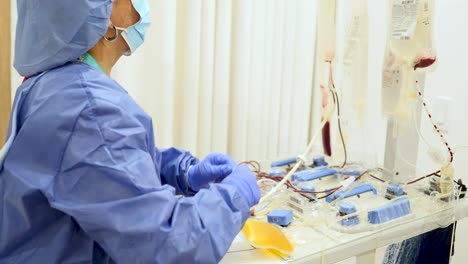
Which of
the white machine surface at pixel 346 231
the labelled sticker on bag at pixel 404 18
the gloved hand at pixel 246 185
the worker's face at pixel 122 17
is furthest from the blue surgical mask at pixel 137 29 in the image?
the labelled sticker on bag at pixel 404 18

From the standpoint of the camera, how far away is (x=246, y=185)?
0.96 m

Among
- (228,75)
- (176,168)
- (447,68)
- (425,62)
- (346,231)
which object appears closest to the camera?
(346,231)

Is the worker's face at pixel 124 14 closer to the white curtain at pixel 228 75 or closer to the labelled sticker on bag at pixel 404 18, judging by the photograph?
the white curtain at pixel 228 75

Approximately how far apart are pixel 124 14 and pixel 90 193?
1.43ft

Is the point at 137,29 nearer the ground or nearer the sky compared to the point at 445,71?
nearer the sky

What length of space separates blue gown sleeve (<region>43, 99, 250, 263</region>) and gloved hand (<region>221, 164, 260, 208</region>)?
14 cm

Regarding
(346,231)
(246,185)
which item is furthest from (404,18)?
(246,185)

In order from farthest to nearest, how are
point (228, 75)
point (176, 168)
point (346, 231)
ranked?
point (228, 75) → point (176, 168) → point (346, 231)

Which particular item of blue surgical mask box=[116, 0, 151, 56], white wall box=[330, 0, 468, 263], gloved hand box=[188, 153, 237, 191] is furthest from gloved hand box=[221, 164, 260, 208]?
white wall box=[330, 0, 468, 263]

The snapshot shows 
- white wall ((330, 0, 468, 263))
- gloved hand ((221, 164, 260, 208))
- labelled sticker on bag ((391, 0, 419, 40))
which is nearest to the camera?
gloved hand ((221, 164, 260, 208))

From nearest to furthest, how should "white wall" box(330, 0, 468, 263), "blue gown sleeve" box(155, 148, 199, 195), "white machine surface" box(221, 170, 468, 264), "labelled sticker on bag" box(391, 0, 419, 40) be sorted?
1. "white machine surface" box(221, 170, 468, 264)
2. "blue gown sleeve" box(155, 148, 199, 195)
3. "labelled sticker on bag" box(391, 0, 419, 40)
4. "white wall" box(330, 0, 468, 263)

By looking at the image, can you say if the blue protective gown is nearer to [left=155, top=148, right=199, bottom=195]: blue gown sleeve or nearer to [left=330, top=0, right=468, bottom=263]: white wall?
[left=155, top=148, right=199, bottom=195]: blue gown sleeve

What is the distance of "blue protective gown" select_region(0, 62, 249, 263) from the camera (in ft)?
2.54

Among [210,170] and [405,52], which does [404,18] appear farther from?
[210,170]
